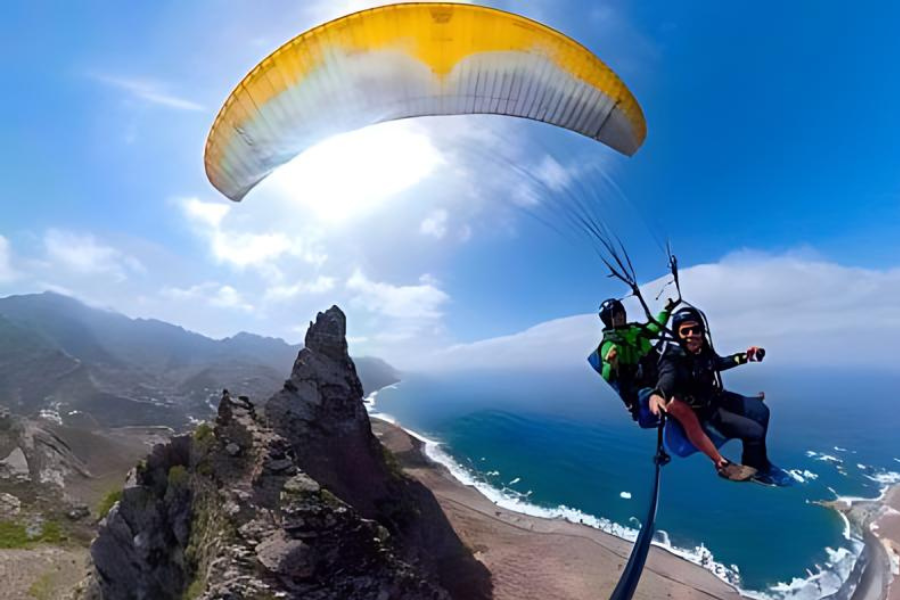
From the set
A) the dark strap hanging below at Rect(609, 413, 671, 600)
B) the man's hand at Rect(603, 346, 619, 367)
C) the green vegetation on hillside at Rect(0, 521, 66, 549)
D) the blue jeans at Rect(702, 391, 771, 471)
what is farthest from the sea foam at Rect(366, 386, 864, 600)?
the green vegetation on hillside at Rect(0, 521, 66, 549)

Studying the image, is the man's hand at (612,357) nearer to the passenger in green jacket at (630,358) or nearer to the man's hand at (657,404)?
the passenger in green jacket at (630,358)

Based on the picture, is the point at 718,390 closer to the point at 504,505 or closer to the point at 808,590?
the point at 808,590

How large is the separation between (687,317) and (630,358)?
1.28 metres

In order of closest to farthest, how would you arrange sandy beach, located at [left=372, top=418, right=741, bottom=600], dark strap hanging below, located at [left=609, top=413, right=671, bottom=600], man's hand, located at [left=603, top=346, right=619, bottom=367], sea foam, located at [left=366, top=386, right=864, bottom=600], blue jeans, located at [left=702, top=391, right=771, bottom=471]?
1. dark strap hanging below, located at [left=609, top=413, right=671, bottom=600]
2. blue jeans, located at [left=702, top=391, right=771, bottom=471]
3. man's hand, located at [left=603, top=346, right=619, bottom=367]
4. sandy beach, located at [left=372, top=418, right=741, bottom=600]
5. sea foam, located at [left=366, top=386, right=864, bottom=600]

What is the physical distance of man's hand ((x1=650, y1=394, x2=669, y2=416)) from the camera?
5.87m

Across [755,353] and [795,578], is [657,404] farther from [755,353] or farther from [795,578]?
[795,578]

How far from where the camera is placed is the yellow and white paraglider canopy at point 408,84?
6.09 metres

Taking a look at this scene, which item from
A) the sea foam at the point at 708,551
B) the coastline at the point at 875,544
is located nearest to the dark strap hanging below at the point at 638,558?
the sea foam at the point at 708,551

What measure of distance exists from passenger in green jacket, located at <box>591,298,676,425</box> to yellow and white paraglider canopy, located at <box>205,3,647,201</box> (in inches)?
139

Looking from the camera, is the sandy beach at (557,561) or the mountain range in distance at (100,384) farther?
the mountain range in distance at (100,384)

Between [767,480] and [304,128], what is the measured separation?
29.3ft

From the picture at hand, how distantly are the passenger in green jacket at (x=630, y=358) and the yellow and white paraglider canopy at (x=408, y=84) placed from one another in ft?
11.6

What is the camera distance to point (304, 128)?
693 cm

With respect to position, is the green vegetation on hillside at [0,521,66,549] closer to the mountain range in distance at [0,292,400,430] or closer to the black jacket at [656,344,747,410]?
the black jacket at [656,344,747,410]
